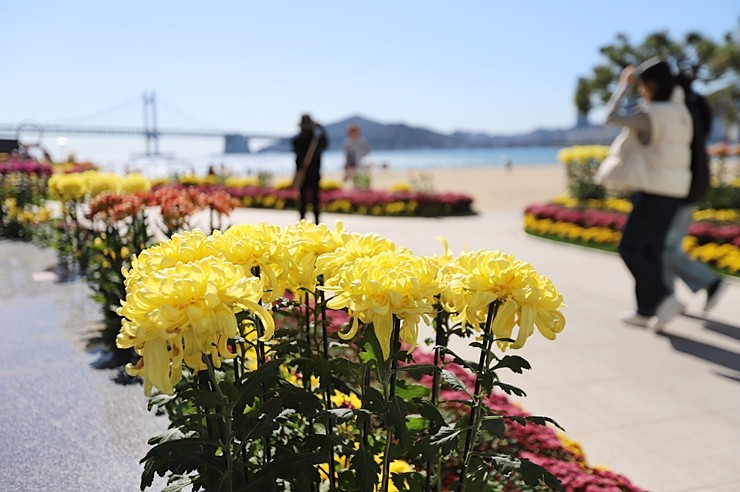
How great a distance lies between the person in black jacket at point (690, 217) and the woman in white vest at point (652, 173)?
0.10 meters

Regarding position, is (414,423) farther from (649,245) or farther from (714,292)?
(714,292)

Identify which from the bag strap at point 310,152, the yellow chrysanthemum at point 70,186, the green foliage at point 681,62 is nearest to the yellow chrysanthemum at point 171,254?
the yellow chrysanthemum at point 70,186

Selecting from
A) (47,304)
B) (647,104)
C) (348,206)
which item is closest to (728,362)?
(647,104)

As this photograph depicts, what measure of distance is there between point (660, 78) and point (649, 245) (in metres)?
1.41

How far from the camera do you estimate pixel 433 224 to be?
12656 mm

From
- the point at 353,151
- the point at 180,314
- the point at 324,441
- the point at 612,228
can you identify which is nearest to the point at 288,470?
the point at 324,441

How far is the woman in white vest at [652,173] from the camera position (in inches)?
203

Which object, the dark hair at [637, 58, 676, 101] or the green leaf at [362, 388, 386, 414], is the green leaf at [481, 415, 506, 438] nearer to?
the green leaf at [362, 388, 386, 414]

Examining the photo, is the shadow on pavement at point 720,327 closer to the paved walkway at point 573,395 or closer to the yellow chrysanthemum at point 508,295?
the paved walkway at point 573,395

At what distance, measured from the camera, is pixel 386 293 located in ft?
4.50

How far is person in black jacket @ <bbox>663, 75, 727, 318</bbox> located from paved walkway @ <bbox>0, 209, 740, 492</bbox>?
1.16ft

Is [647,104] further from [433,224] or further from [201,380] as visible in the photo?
[433,224]

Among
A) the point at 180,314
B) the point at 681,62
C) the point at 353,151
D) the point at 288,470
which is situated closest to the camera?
the point at 180,314

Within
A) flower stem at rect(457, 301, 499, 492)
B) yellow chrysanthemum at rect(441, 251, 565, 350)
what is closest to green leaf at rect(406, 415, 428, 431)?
flower stem at rect(457, 301, 499, 492)
